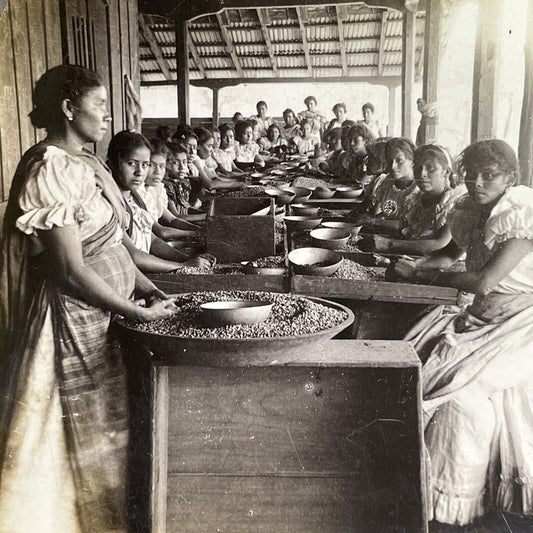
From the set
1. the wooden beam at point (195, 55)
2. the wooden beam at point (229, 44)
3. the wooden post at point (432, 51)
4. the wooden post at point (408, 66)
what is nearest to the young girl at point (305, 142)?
the wooden beam at point (229, 44)

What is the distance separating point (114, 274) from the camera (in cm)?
179

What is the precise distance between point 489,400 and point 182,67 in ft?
23.9

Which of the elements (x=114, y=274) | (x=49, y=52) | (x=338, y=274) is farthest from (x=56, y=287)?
(x=49, y=52)

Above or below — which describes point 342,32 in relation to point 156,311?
above

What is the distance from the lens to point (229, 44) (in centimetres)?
1196

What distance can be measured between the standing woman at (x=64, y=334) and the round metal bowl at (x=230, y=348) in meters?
0.15

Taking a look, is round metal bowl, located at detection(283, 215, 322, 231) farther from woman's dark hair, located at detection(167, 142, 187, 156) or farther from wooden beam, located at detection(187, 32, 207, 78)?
wooden beam, located at detection(187, 32, 207, 78)

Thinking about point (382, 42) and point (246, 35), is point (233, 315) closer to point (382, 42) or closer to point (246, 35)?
point (382, 42)

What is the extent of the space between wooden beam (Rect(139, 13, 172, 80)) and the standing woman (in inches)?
A: 374

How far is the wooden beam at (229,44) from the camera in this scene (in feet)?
37.0

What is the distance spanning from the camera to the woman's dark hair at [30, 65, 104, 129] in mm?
1677

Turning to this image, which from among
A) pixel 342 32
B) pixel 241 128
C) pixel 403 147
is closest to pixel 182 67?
pixel 241 128

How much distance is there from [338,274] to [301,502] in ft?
3.08

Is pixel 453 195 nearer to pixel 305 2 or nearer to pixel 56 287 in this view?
pixel 56 287
